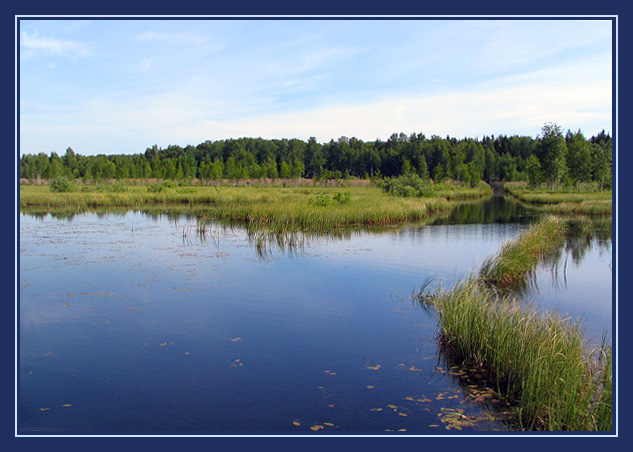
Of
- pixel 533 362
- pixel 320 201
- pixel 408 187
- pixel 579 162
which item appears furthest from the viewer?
pixel 579 162

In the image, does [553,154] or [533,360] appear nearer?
[533,360]

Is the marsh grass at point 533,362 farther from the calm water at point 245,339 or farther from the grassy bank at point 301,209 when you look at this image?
the grassy bank at point 301,209

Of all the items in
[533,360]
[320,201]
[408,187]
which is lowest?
[533,360]

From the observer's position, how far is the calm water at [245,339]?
709cm

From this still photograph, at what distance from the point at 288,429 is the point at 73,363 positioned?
436 centimetres

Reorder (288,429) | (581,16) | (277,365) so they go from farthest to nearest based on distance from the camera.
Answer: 1. (277,365)
2. (288,429)
3. (581,16)

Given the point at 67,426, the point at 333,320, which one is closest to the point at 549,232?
the point at 333,320


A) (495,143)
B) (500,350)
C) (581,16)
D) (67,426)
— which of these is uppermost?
(495,143)

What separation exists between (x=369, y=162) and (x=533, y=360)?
105 meters

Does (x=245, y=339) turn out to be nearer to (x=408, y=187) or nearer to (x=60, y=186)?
(x=408, y=187)

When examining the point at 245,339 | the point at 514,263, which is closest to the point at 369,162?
the point at 514,263

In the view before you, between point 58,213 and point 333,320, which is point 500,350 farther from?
point 58,213

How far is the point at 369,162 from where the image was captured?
363 feet

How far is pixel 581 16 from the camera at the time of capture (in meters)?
5.92
